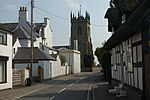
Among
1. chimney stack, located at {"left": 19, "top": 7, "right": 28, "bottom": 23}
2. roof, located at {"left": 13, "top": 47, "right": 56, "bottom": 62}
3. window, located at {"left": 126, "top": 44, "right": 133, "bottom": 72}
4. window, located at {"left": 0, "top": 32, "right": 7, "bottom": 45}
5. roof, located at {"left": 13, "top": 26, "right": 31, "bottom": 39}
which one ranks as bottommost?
window, located at {"left": 126, "top": 44, "right": 133, "bottom": 72}

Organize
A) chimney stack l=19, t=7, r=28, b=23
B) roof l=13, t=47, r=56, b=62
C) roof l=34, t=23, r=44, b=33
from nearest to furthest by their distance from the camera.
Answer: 1. roof l=13, t=47, r=56, b=62
2. chimney stack l=19, t=7, r=28, b=23
3. roof l=34, t=23, r=44, b=33

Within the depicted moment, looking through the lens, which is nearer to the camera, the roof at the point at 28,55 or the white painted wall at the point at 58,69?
the roof at the point at 28,55

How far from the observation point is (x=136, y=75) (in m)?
16.5

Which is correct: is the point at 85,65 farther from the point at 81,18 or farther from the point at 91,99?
the point at 91,99

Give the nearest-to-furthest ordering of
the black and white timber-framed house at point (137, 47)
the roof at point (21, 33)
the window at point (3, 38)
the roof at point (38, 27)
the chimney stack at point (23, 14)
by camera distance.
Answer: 1. the black and white timber-framed house at point (137, 47)
2. the window at point (3, 38)
3. the roof at point (21, 33)
4. the chimney stack at point (23, 14)
5. the roof at point (38, 27)

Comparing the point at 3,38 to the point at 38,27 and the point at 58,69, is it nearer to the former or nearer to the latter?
the point at 58,69

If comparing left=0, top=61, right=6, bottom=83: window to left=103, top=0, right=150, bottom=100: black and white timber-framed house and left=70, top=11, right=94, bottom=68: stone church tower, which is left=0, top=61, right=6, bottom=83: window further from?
left=70, top=11, right=94, bottom=68: stone church tower

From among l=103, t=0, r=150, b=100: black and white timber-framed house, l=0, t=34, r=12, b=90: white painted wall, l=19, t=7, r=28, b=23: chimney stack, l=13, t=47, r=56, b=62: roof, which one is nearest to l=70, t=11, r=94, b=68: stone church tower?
l=19, t=7, r=28, b=23: chimney stack

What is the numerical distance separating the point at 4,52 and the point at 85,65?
262ft

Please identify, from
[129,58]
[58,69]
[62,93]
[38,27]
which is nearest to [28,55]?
[58,69]

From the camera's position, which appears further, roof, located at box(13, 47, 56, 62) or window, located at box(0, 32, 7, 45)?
roof, located at box(13, 47, 56, 62)

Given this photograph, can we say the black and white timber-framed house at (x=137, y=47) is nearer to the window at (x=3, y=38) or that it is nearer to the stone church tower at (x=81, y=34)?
the window at (x=3, y=38)

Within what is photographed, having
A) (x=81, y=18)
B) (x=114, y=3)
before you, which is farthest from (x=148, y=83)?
(x=81, y=18)

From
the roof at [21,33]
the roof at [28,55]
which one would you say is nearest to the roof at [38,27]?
the roof at [21,33]
